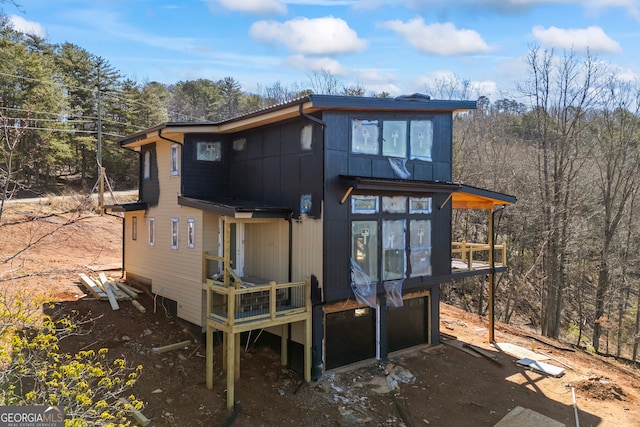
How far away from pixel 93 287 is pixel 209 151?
581 cm

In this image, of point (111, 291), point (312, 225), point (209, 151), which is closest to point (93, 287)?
point (111, 291)

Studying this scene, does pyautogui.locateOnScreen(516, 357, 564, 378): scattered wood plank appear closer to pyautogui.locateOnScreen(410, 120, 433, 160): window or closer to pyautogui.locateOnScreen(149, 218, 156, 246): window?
pyautogui.locateOnScreen(410, 120, 433, 160): window

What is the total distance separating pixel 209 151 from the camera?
504 inches

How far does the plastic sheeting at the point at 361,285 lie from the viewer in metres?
10.7

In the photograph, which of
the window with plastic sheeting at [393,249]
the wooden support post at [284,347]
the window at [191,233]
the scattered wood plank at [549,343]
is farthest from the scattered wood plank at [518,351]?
the window at [191,233]

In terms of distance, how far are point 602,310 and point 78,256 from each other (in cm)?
2606

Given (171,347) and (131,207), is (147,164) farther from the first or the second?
(171,347)

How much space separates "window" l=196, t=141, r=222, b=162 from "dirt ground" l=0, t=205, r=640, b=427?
147 inches

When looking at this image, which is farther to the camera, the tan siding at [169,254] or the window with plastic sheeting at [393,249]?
the tan siding at [169,254]

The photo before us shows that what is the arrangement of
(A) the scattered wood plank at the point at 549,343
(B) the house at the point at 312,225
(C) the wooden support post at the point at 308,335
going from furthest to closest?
(A) the scattered wood plank at the point at 549,343 < (C) the wooden support post at the point at 308,335 < (B) the house at the point at 312,225

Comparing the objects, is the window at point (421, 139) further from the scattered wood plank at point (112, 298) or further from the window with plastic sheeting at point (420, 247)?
the scattered wood plank at point (112, 298)

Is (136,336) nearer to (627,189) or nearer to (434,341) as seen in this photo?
(434,341)

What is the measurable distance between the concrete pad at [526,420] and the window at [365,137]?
6.88 meters

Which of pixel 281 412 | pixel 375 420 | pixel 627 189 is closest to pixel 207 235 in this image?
pixel 281 412
